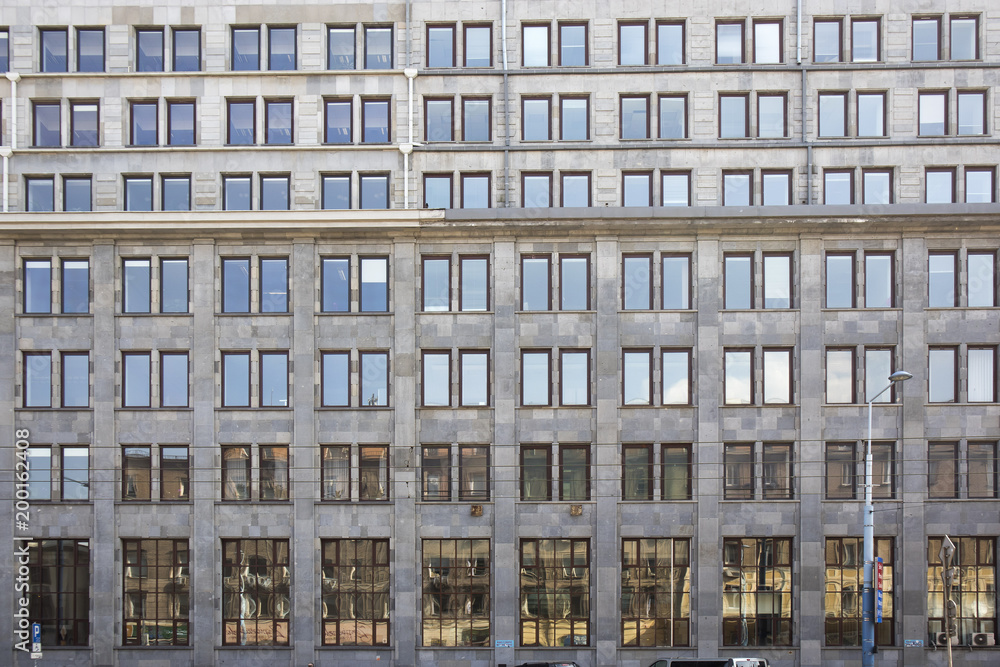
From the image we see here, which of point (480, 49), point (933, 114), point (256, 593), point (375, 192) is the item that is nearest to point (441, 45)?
point (480, 49)

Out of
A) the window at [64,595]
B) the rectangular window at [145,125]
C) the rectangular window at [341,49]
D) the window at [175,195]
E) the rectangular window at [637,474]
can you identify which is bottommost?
the window at [64,595]

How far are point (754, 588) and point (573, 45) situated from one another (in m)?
22.8

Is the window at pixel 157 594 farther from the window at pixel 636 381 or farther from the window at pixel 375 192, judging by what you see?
the window at pixel 636 381

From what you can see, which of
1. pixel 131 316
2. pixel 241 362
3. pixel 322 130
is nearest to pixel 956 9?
pixel 322 130

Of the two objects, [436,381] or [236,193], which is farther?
[236,193]

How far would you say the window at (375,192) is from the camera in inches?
1267

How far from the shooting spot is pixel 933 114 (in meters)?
32.0

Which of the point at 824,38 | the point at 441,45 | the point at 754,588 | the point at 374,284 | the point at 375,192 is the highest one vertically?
the point at 824,38

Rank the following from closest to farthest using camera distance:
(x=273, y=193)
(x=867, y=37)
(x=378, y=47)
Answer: (x=867, y=37) < (x=273, y=193) < (x=378, y=47)

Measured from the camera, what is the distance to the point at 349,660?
31.1 meters

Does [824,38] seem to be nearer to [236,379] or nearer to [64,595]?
[236,379]

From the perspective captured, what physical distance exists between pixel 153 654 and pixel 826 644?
→ 26255mm

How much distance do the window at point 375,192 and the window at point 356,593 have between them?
1340 centimetres

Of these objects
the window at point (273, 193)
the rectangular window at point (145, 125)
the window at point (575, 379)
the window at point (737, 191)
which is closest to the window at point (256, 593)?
the window at point (575, 379)
